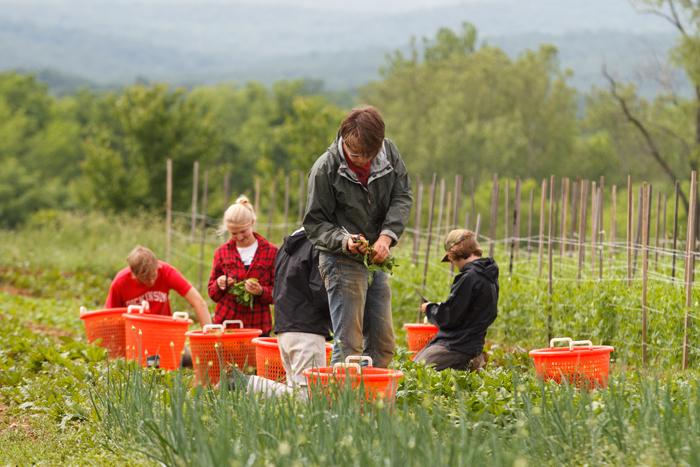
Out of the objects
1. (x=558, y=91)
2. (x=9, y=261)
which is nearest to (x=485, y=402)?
(x=9, y=261)

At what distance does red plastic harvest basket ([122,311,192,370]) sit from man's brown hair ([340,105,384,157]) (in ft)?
8.69

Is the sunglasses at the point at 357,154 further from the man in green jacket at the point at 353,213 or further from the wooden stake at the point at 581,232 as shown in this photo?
the wooden stake at the point at 581,232

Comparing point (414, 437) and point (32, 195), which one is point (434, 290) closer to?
point (414, 437)

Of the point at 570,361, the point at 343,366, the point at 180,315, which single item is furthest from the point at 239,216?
the point at 343,366

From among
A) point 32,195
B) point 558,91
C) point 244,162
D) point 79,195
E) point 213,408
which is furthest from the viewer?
point 244,162

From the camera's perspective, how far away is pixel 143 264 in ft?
25.4

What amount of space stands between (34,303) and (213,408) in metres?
8.69

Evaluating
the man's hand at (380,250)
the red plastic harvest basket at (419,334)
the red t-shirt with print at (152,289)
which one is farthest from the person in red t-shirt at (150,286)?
the man's hand at (380,250)

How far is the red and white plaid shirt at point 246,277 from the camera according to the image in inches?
295

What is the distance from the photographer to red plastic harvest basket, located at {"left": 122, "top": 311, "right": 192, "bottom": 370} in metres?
7.29

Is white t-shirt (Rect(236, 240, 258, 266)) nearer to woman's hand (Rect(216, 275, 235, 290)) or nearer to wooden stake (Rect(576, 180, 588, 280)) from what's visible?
woman's hand (Rect(216, 275, 235, 290))

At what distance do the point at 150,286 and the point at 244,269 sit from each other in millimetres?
978

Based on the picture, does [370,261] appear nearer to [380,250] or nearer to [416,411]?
[380,250]

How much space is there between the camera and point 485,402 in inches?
197
